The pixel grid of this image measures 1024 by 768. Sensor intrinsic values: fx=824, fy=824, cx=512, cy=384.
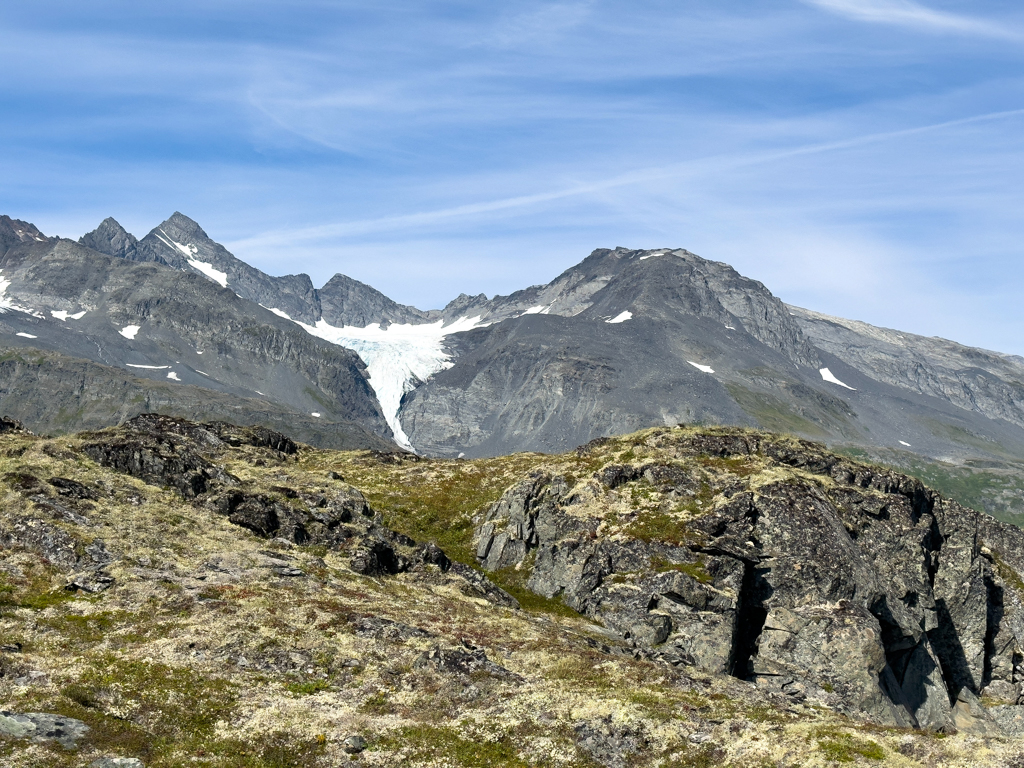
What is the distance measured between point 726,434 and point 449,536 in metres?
32.5

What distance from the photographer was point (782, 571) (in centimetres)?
6506

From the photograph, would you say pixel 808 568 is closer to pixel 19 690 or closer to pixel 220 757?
pixel 220 757

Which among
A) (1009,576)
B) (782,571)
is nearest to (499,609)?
(782,571)

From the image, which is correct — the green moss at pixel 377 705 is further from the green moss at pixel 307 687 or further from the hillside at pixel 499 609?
the green moss at pixel 307 687

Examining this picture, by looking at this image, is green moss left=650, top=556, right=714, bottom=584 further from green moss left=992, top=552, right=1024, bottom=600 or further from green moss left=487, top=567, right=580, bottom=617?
green moss left=992, top=552, right=1024, bottom=600

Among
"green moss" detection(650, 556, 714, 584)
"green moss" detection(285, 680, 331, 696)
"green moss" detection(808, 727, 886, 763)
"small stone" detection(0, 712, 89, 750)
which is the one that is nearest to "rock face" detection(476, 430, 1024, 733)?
"green moss" detection(650, 556, 714, 584)

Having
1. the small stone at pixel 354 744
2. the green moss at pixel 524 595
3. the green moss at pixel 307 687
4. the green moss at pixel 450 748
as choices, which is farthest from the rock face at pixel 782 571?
the small stone at pixel 354 744

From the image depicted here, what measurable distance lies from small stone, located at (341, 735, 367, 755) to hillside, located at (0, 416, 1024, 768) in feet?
0.26

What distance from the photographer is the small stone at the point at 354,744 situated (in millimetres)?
32188

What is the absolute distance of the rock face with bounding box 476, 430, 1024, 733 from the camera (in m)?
60.0

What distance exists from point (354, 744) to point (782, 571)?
140ft

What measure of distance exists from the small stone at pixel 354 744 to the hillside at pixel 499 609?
8cm

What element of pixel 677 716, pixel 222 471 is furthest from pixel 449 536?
pixel 677 716

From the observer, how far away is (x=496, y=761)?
3219cm
